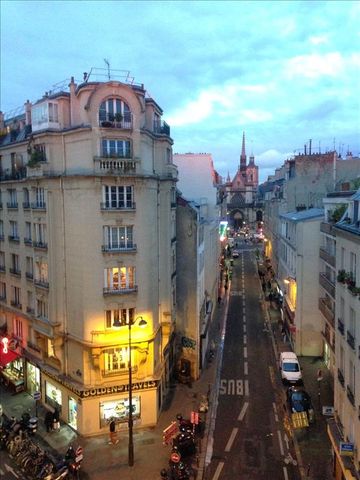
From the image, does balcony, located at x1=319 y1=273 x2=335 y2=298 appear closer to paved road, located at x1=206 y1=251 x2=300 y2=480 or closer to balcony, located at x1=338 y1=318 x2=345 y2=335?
balcony, located at x1=338 y1=318 x2=345 y2=335

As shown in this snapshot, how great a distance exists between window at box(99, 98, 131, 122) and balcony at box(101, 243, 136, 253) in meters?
8.00

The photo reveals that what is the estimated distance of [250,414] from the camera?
2947cm

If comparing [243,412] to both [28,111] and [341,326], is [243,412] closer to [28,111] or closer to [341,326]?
[341,326]

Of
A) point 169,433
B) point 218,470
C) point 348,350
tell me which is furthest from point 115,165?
point 218,470

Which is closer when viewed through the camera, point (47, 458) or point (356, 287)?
point (356, 287)

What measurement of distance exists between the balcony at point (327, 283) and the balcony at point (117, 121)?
1869cm

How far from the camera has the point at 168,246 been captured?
31.5 m

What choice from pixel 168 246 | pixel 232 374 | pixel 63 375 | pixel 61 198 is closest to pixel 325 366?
pixel 232 374

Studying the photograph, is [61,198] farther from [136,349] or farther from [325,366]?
[325,366]

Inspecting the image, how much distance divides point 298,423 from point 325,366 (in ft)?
39.4

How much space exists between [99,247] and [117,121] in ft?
26.5

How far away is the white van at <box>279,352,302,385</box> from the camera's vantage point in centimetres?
3366

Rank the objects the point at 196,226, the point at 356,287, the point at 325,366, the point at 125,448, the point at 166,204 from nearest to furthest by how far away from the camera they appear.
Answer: the point at 356,287, the point at 125,448, the point at 166,204, the point at 196,226, the point at 325,366

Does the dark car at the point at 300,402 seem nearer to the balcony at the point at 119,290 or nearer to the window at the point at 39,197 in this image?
the balcony at the point at 119,290
